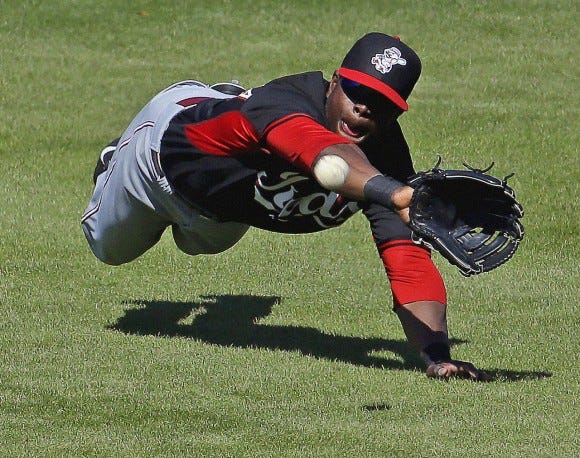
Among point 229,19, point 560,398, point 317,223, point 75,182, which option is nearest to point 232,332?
point 317,223

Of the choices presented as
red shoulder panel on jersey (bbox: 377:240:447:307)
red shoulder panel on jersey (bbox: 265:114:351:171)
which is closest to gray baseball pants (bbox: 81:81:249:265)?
red shoulder panel on jersey (bbox: 377:240:447:307)

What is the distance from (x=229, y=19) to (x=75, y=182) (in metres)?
4.77

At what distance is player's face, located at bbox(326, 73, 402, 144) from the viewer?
623cm

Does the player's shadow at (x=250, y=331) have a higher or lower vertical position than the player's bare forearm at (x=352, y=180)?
lower

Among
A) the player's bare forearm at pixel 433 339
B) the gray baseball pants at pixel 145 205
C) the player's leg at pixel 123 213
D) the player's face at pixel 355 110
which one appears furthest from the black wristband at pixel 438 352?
the player's leg at pixel 123 213

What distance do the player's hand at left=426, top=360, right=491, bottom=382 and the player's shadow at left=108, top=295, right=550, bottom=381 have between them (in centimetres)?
14

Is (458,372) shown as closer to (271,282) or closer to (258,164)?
(258,164)

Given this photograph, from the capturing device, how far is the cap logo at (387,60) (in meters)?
6.20

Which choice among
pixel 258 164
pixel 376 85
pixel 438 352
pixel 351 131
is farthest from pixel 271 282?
pixel 376 85

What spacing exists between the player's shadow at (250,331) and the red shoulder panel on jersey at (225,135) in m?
1.28

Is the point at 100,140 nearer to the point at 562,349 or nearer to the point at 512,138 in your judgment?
the point at 512,138

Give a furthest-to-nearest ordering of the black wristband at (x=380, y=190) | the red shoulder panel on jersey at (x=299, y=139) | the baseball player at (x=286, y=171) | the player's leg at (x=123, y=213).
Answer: the player's leg at (x=123, y=213) → the baseball player at (x=286, y=171) → the red shoulder panel on jersey at (x=299, y=139) → the black wristband at (x=380, y=190)

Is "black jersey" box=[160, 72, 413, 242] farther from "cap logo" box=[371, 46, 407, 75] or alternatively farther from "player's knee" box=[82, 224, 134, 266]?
"player's knee" box=[82, 224, 134, 266]

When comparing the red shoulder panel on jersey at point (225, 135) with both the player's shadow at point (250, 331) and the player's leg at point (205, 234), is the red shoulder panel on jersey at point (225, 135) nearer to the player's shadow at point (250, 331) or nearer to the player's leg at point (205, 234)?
the player's leg at point (205, 234)
